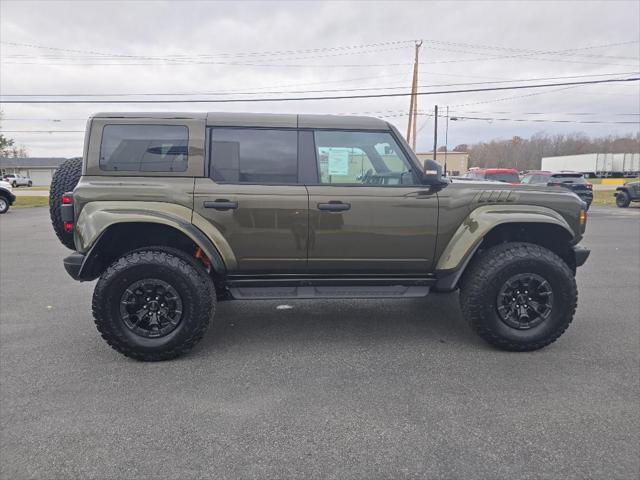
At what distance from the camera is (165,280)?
3320 mm

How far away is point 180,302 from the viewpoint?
3371 mm

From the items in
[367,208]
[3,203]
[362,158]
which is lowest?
[3,203]

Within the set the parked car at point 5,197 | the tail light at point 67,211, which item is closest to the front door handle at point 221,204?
the tail light at point 67,211

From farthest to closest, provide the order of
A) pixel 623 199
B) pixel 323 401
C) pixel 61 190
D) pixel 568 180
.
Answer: pixel 623 199 → pixel 568 180 → pixel 61 190 → pixel 323 401

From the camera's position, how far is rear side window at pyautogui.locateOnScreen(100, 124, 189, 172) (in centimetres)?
337

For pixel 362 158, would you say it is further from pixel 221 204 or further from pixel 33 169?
pixel 33 169

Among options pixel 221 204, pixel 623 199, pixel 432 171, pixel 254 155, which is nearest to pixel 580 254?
pixel 432 171

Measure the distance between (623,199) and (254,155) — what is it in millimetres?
21629

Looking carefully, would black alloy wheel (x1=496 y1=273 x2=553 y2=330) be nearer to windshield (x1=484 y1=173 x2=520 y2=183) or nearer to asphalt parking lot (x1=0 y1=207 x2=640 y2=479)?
asphalt parking lot (x1=0 y1=207 x2=640 y2=479)

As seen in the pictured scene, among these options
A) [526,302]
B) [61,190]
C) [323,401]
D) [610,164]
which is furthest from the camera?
[610,164]

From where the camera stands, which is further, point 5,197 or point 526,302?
point 5,197

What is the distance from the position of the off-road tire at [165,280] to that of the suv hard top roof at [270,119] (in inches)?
45.6

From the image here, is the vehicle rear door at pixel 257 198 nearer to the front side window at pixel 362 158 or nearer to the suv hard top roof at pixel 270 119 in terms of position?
the suv hard top roof at pixel 270 119

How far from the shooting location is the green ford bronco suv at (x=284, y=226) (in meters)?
3.32
